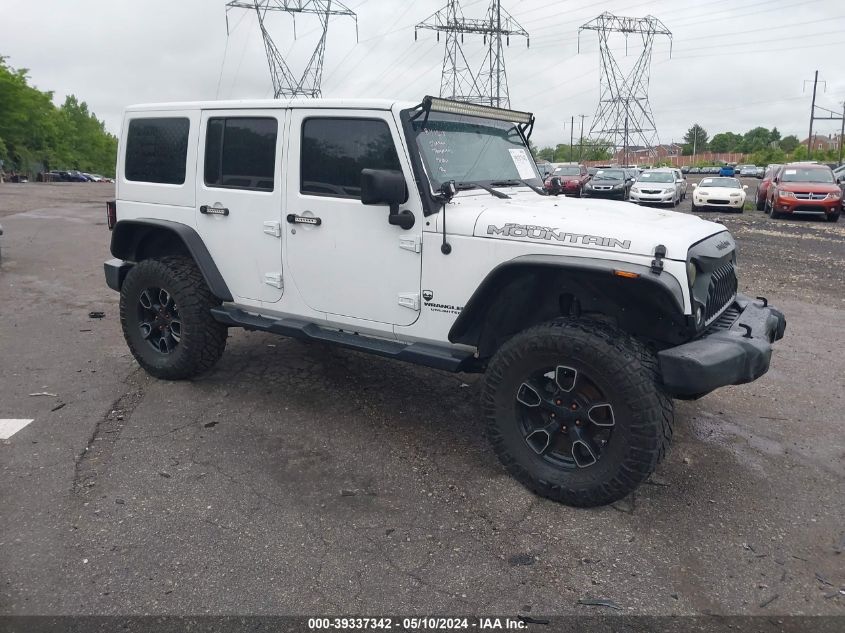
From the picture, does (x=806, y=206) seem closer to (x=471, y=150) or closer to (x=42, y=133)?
(x=471, y=150)

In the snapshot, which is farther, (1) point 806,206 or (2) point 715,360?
(1) point 806,206

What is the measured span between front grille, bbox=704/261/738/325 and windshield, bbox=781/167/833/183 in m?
17.4

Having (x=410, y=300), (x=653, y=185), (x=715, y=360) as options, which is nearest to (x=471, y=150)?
(x=410, y=300)

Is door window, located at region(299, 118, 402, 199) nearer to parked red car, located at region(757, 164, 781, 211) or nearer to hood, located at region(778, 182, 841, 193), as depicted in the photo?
hood, located at region(778, 182, 841, 193)

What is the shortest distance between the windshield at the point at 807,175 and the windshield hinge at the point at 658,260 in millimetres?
18512

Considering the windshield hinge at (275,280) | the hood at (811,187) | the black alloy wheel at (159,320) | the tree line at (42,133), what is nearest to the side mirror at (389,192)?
the windshield hinge at (275,280)

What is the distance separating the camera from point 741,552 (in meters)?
3.10

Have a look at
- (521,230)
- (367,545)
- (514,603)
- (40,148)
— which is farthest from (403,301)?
(40,148)

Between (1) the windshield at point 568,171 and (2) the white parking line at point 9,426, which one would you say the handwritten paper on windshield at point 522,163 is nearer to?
(2) the white parking line at point 9,426

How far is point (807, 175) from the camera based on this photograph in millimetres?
18938

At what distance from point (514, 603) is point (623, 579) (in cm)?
52

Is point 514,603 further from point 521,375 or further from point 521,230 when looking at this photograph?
point 521,230

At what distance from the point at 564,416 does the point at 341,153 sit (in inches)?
82.6

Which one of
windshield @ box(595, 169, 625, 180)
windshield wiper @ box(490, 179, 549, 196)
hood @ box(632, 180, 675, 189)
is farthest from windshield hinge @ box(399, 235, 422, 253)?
windshield @ box(595, 169, 625, 180)
